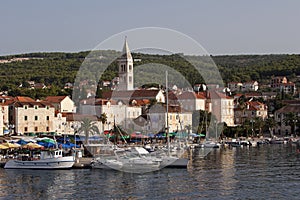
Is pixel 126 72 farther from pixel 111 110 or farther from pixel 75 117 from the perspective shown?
pixel 75 117

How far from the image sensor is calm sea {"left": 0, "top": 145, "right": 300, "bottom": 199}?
34.0 meters

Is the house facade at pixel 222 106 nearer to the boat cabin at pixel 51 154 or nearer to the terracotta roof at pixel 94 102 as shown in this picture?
the terracotta roof at pixel 94 102

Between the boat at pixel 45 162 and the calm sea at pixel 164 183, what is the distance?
111cm

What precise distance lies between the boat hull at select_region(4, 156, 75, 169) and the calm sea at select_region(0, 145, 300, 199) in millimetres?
1060

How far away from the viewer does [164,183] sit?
3881cm

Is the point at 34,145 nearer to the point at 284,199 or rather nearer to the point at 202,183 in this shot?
the point at 202,183

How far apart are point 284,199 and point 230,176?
33.3 ft

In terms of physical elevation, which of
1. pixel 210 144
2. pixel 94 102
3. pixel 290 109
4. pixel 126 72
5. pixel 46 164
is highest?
pixel 126 72

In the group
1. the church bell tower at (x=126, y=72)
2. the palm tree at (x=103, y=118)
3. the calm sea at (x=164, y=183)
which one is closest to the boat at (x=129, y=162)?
the calm sea at (x=164, y=183)

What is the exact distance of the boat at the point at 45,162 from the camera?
48000 millimetres

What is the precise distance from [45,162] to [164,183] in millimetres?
13243

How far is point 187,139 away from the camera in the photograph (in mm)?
80500

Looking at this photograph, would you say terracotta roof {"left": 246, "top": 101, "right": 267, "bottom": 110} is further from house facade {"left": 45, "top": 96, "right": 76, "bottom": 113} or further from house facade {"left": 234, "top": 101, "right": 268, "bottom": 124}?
house facade {"left": 45, "top": 96, "right": 76, "bottom": 113}

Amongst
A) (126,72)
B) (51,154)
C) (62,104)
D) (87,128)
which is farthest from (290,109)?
(51,154)
